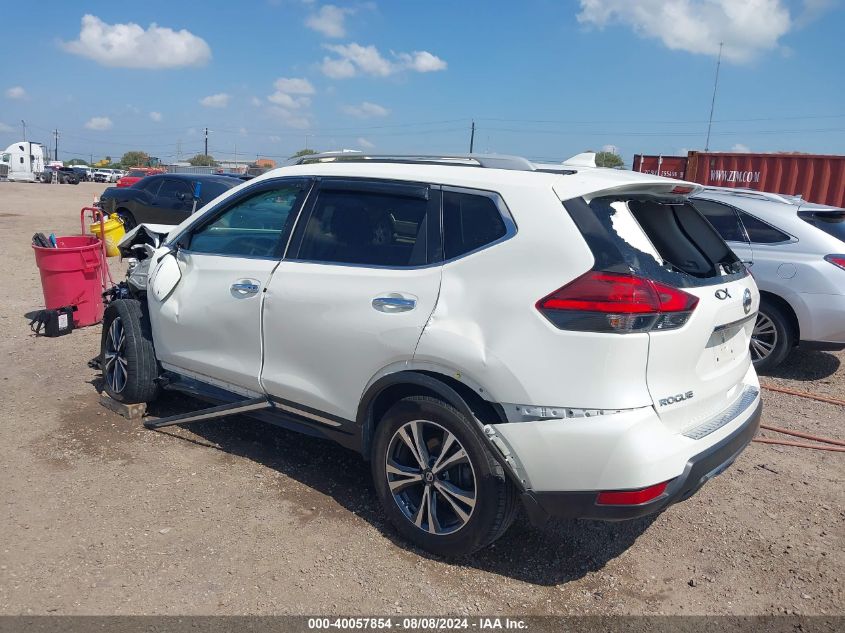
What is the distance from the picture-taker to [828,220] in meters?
6.54

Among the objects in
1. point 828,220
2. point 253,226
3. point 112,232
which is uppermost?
point 828,220

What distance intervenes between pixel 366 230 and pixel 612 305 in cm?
141

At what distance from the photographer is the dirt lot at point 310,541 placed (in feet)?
10.1

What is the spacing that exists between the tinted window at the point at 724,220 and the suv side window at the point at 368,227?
166 inches

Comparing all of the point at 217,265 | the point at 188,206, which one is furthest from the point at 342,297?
the point at 188,206

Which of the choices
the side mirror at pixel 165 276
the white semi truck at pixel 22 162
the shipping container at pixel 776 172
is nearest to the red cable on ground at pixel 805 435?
the side mirror at pixel 165 276

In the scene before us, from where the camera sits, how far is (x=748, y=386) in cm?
360

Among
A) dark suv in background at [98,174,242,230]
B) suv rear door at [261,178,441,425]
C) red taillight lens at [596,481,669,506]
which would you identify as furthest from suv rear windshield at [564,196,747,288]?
dark suv in background at [98,174,242,230]

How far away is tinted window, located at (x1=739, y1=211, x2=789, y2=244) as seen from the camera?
6512mm

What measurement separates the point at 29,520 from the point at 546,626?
2623mm

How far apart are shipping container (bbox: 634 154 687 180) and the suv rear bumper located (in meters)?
12.6

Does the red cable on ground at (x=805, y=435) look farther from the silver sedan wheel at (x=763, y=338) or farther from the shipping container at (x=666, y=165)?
the shipping container at (x=666, y=165)

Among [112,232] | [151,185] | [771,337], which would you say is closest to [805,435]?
[771,337]

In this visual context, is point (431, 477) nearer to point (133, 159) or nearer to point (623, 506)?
point (623, 506)
